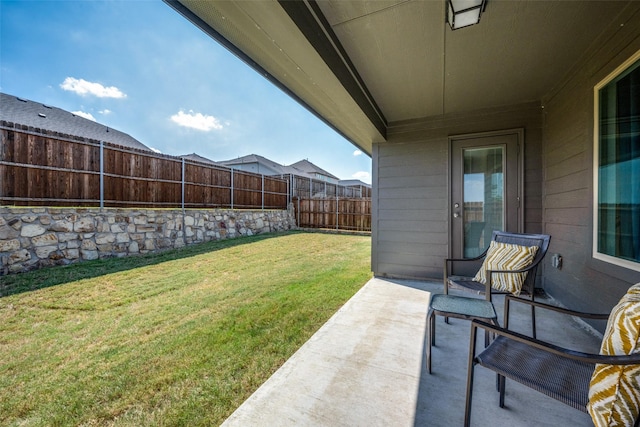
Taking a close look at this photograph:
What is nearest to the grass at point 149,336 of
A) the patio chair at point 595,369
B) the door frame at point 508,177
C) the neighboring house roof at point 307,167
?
the patio chair at point 595,369

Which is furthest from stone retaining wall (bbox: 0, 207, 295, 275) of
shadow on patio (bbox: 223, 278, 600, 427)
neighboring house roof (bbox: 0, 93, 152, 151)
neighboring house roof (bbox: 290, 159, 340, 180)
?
neighboring house roof (bbox: 290, 159, 340, 180)

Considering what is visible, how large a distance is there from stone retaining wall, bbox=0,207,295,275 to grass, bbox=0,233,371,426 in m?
0.49

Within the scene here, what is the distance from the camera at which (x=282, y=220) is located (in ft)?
36.0

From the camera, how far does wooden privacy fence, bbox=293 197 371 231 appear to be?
35.2 ft

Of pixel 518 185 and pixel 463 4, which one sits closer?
pixel 463 4

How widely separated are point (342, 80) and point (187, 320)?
276 cm

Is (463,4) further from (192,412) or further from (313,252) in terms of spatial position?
(313,252)

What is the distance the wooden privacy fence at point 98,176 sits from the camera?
14.5 ft

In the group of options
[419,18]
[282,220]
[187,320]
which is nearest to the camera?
[419,18]

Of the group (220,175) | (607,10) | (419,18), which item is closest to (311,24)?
(419,18)

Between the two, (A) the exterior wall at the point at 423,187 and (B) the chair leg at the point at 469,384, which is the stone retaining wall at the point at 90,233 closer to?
(A) the exterior wall at the point at 423,187

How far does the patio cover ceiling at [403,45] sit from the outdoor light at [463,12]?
60mm

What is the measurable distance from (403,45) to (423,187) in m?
2.10

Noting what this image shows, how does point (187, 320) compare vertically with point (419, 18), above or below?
below
